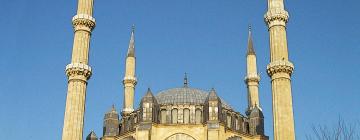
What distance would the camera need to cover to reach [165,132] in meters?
26.3

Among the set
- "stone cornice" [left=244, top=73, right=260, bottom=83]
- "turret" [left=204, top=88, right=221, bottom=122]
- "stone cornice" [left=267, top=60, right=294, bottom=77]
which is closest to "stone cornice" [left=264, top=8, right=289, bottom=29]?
"stone cornice" [left=267, top=60, right=294, bottom=77]

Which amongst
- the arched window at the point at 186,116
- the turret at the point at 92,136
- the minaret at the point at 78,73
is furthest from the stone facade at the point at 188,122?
the minaret at the point at 78,73

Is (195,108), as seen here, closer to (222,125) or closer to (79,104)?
Answer: (222,125)

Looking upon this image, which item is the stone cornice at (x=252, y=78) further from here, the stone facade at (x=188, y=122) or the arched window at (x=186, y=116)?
the arched window at (x=186, y=116)

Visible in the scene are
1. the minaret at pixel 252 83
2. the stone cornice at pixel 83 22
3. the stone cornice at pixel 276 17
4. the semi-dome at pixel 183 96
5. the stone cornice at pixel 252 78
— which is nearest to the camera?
the stone cornice at pixel 276 17

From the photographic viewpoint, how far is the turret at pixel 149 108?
26000 mm

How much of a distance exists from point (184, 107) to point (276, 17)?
8447mm

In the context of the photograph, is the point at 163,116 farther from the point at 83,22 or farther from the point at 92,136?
the point at 83,22

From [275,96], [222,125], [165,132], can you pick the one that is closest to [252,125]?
[222,125]

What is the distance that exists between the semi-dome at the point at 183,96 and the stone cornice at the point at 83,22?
8157 mm

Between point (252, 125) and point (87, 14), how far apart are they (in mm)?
11115

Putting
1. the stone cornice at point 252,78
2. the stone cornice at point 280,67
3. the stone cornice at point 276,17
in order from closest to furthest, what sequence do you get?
the stone cornice at point 280,67, the stone cornice at point 276,17, the stone cornice at point 252,78

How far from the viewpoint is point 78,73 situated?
20.5 metres

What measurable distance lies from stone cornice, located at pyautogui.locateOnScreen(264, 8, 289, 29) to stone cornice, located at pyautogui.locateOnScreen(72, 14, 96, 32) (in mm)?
6749
